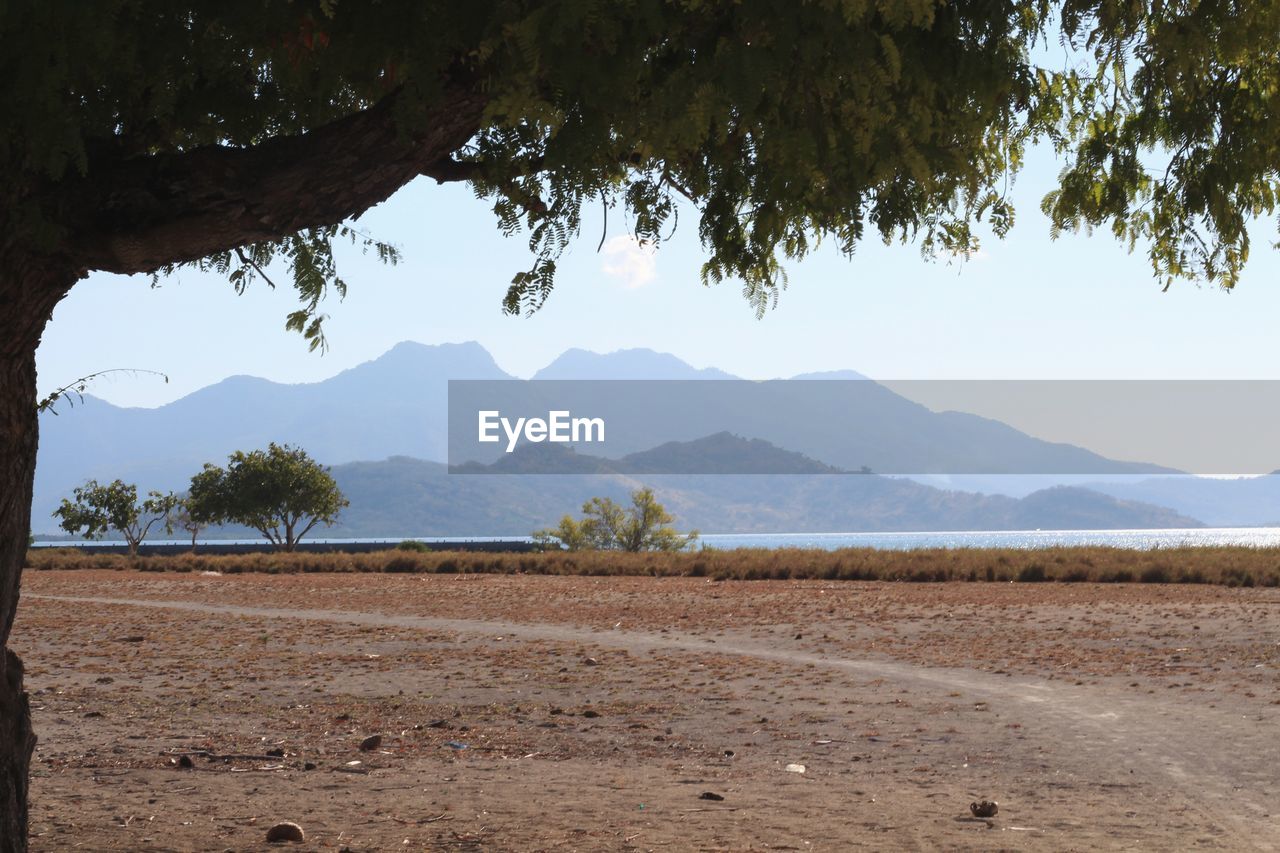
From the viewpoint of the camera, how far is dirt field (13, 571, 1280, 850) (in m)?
7.44

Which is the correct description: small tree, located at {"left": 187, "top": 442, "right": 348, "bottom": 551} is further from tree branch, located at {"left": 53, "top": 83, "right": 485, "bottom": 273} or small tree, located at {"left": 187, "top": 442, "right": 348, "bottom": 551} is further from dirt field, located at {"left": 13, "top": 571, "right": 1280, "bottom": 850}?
tree branch, located at {"left": 53, "top": 83, "right": 485, "bottom": 273}

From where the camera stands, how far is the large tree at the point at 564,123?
4.49 meters

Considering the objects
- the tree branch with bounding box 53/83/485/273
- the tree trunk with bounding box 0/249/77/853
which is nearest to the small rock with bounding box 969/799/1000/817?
the tree branch with bounding box 53/83/485/273

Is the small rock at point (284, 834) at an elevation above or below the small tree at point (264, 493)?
below

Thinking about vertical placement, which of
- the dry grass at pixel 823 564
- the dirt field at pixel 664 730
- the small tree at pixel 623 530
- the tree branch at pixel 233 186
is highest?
the tree branch at pixel 233 186

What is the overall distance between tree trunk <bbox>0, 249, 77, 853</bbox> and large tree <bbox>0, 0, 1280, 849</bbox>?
1 cm

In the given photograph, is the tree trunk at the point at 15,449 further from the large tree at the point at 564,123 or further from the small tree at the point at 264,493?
the small tree at the point at 264,493

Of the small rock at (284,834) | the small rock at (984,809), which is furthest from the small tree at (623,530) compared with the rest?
the small rock at (284,834)

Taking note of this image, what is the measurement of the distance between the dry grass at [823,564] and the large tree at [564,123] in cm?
2551

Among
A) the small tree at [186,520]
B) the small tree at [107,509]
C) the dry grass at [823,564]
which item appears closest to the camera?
the dry grass at [823,564]

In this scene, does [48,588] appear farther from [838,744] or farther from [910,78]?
[910,78]

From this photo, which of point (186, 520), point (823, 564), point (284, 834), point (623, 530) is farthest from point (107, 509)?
point (284, 834)

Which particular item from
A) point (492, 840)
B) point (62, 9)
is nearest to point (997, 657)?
point (492, 840)

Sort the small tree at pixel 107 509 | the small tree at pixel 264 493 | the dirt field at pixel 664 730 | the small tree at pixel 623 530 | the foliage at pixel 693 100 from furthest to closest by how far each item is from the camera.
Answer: the small tree at pixel 107 509 → the small tree at pixel 623 530 → the small tree at pixel 264 493 → the dirt field at pixel 664 730 → the foliage at pixel 693 100
